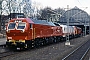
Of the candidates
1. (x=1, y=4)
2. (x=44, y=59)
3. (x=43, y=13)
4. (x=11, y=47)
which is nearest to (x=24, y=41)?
(x=11, y=47)

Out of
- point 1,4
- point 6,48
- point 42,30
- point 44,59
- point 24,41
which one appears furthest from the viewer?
point 1,4

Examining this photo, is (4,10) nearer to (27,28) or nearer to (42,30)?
(42,30)

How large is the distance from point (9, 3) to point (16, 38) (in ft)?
111

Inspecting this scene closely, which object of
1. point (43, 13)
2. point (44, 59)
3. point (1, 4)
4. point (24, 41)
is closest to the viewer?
point (44, 59)

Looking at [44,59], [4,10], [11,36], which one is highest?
[4,10]

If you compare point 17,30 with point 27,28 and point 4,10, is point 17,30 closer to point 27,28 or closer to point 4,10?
point 27,28

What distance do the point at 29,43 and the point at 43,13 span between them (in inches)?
2696

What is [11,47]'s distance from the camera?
86.5ft

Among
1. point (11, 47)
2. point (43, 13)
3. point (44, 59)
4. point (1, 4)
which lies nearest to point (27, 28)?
point (11, 47)

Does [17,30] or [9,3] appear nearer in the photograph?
[17,30]

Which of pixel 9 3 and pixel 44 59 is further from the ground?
pixel 9 3

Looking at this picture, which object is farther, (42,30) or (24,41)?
(42,30)

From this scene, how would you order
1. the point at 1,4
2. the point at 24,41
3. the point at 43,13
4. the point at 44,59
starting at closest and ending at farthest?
the point at 44,59 < the point at 24,41 < the point at 1,4 < the point at 43,13

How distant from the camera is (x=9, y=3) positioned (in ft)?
187
